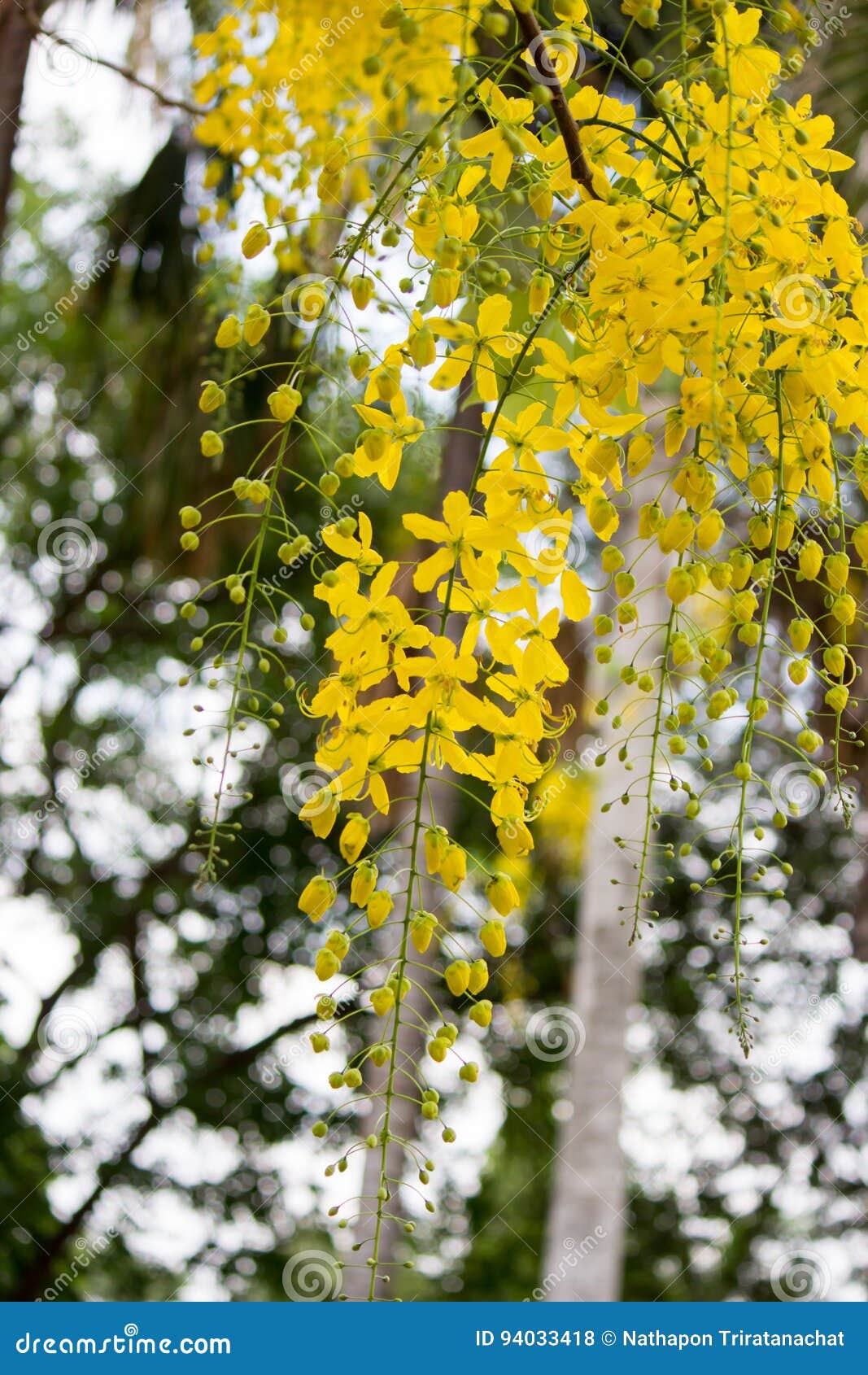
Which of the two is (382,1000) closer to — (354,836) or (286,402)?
(354,836)

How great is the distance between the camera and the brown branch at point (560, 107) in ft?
2.28

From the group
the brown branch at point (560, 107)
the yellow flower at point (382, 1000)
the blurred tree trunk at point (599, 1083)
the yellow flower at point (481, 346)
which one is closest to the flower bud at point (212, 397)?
the yellow flower at point (481, 346)

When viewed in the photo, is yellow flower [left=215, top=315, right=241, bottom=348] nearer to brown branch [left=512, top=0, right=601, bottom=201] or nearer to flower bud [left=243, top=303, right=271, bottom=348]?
flower bud [left=243, top=303, right=271, bottom=348]

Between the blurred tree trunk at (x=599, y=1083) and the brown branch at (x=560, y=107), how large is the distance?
283 centimetres

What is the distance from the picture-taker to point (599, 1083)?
3.99 m

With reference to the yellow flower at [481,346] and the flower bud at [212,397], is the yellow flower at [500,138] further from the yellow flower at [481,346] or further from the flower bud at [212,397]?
the flower bud at [212,397]

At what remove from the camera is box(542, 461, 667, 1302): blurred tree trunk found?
147 inches

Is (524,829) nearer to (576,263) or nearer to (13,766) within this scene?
(576,263)

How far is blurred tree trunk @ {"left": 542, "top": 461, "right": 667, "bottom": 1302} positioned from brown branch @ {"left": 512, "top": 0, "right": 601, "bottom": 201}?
2832 mm

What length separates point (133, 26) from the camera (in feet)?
9.32

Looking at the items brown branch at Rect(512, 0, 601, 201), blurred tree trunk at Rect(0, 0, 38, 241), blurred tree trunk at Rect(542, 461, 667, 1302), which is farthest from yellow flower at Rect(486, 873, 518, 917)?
blurred tree trunk at Rect(542, 461, 667, 1302)

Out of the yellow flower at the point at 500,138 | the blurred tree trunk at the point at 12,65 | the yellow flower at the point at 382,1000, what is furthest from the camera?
the blurred tree trunk at the point at 12,65

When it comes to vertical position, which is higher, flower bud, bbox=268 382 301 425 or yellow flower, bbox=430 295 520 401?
yellow flower, bbox=430 295 520 401

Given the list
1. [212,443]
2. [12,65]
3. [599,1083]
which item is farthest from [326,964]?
[599,1083]
